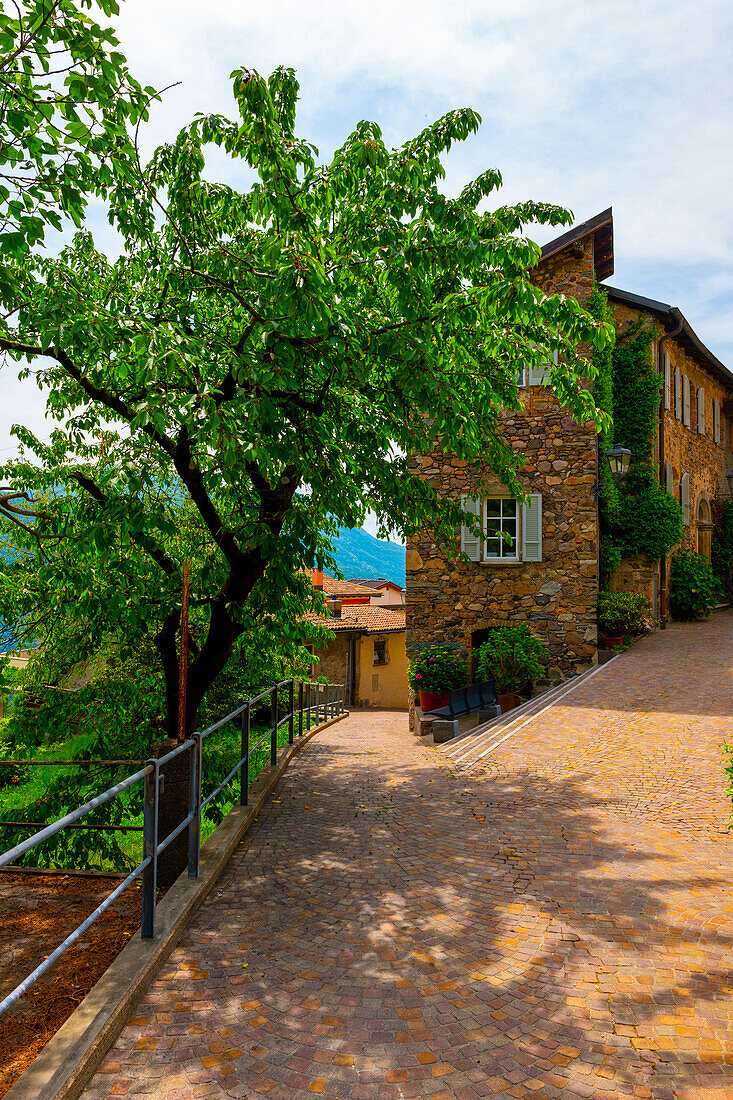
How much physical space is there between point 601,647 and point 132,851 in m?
9.37

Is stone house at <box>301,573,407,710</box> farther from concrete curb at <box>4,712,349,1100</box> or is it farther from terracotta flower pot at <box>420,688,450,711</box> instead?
concrete curb at <box>4,712,349,1100</box>

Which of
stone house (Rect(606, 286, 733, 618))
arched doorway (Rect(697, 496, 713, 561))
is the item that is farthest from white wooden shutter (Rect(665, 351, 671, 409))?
arched doorway (Rect(697, 496, 713, 561))

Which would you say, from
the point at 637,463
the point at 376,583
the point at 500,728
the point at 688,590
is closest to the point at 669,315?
the point at 637,463

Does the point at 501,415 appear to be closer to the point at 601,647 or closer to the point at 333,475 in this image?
the point at 601,647

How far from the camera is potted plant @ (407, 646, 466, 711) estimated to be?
1316 centimetres

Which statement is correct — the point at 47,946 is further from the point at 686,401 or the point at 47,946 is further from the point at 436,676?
the point at 686,401

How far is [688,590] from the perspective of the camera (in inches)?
659

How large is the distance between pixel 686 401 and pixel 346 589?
18.0 meters

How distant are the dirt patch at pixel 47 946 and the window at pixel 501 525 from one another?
10.0 m

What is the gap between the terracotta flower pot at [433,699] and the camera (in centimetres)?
1315

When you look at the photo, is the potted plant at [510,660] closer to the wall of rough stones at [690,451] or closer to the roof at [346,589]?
the wall of rough stones at [690,451]

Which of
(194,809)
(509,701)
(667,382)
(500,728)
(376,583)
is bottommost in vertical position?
(500,728)

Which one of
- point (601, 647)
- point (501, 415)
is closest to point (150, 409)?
point (501, 415)

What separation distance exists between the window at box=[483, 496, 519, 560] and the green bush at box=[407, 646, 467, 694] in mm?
2248
